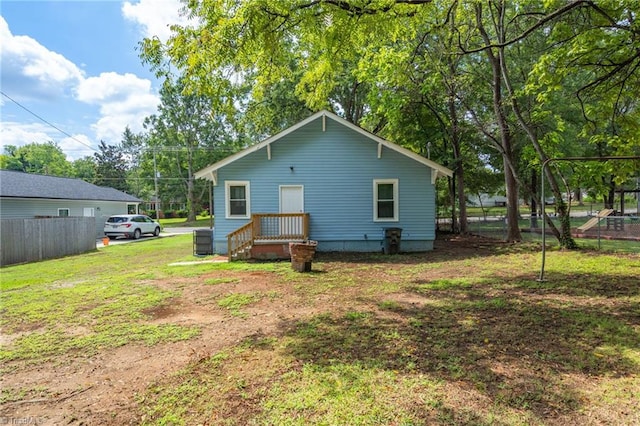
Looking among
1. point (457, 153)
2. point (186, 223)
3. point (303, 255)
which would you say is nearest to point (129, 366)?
point (303, 255)

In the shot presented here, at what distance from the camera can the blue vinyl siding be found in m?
12.0

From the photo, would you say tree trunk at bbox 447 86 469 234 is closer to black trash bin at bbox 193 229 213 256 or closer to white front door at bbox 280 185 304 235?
white front door at bbox 280 185 304 235

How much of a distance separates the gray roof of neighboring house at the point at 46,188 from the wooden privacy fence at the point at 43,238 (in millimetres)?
5053

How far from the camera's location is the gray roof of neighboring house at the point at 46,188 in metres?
17.0

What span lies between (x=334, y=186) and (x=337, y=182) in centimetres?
18

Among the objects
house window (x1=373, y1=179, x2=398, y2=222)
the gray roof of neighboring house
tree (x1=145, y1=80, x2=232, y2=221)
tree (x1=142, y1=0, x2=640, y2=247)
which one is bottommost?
house window (x1=373, y1=179, x2=398, y2=222)

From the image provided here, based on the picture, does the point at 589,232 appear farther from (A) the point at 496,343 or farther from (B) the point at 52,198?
(B) the point at 52,198

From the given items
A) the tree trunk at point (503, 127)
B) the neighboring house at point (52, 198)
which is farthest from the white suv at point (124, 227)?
the tree trunk at point (503, 127)

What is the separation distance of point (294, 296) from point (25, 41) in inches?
506

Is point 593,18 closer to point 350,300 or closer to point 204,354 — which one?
point 350,300

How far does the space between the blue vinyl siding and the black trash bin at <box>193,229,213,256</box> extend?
523mm

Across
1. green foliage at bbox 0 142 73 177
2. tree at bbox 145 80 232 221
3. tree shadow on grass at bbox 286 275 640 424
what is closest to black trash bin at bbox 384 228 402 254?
tree shadow on grass at bbox 286 275 640 424

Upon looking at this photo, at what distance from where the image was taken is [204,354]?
12.5 feet

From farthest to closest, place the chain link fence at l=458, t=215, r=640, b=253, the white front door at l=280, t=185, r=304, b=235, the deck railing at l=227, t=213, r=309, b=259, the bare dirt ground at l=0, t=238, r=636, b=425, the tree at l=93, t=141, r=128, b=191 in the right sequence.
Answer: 1. the tree at l=93, t=141, r=128, b=191
2. the chain link fence at l=458, t=215, r=640, b=253
3. the white front door at l=280, t=185, r=304, b=235
4. the deck railing at l=227, t=213, r=309, b=259
5. the bare dirt ground at l=0, t=238, r=636, b=425
